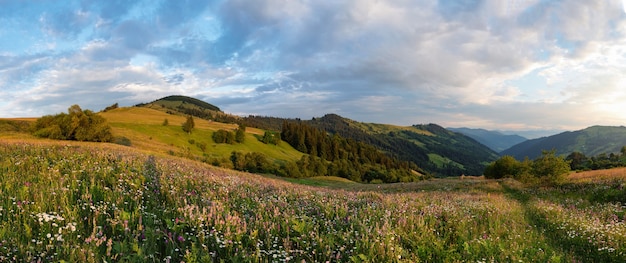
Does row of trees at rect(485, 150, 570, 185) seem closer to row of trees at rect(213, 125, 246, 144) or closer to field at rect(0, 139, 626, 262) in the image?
field at rect(0, 139, 626, 262)

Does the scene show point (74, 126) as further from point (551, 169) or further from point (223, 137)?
point (551, 169)

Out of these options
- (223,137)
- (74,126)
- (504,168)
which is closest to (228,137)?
(223,137)

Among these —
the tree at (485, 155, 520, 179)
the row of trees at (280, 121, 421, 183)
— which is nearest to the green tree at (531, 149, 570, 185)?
the tree at (485, 155, 520, 179)

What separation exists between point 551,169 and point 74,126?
74.5m

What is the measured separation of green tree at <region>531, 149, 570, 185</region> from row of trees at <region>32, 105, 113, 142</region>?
72.2m

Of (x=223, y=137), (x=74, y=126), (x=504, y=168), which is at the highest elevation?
(x=74, y=126)

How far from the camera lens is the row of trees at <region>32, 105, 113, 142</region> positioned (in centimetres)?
5881

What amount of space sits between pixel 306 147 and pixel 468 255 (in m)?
158

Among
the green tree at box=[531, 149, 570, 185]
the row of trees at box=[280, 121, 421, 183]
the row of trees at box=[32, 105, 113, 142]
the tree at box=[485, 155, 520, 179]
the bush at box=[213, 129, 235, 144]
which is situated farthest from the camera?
the row of trees at box=[280, 121, 421, 183]

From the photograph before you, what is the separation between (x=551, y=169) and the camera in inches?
1104

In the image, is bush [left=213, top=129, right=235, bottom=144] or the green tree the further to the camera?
bush [left=213, top=129, right=235, bottom=144]

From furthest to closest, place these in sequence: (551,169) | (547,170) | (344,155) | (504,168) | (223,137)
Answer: (344,155) → (223,137) → (504,168) → (547,170) → (551,169)

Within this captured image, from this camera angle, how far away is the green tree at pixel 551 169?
27.6 metres

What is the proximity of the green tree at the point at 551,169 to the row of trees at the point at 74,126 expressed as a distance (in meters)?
72.2
